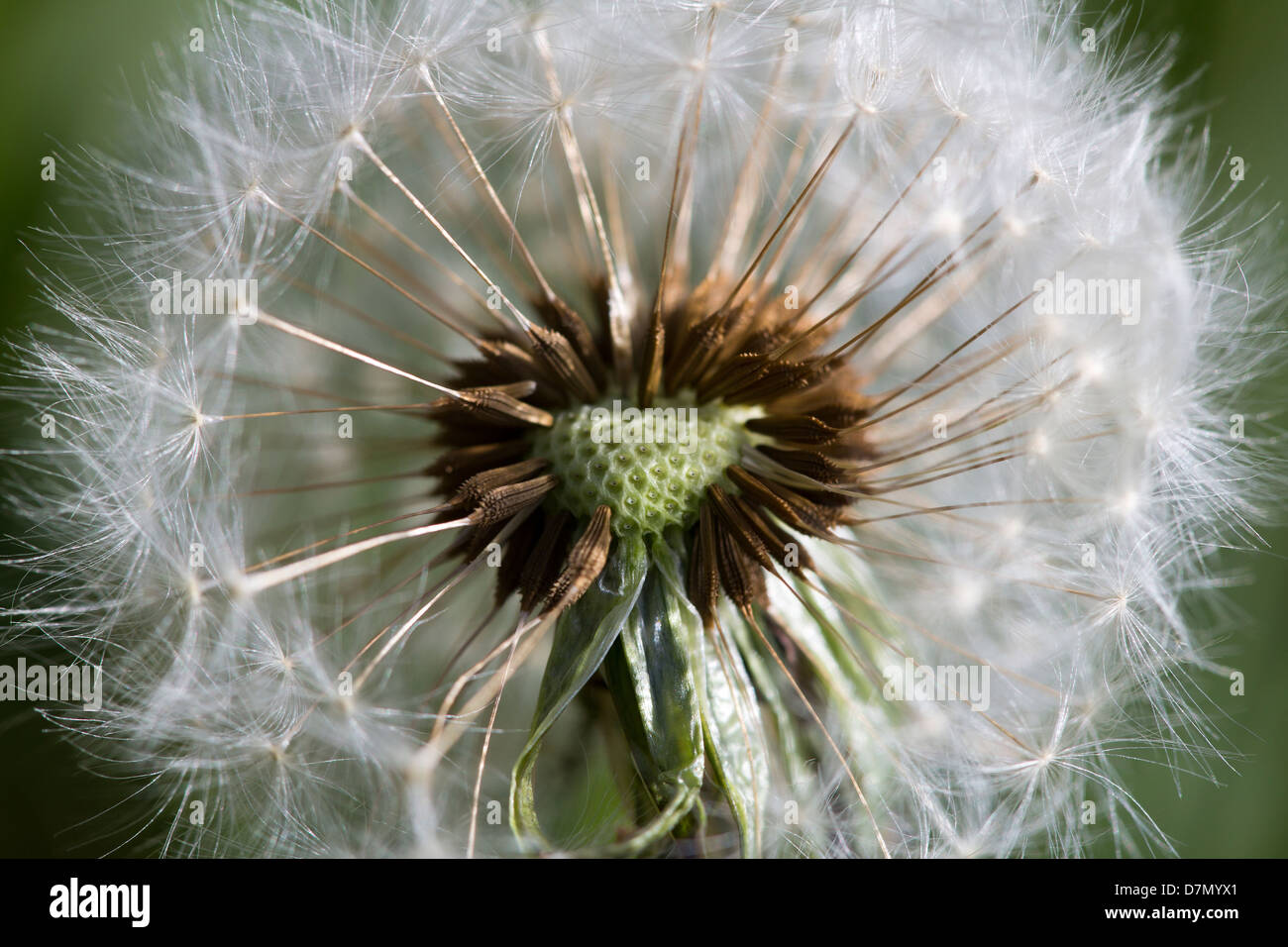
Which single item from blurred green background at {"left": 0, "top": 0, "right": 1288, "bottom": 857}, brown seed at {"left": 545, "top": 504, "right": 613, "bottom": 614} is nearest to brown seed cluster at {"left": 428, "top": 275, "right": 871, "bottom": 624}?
brown seed at {"left": 545, "top": 504, "right": 613, "bottom": 614}

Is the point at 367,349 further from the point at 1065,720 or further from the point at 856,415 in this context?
the point at 1065,720

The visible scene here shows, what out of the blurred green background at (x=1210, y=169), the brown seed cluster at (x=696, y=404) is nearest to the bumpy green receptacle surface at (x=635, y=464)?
the brown seed cluster at (x=696, y=404)

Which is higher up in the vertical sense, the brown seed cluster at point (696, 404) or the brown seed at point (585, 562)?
the brown seed cluster at point (696, 404)

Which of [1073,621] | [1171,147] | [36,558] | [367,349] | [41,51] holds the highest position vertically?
[41,51]

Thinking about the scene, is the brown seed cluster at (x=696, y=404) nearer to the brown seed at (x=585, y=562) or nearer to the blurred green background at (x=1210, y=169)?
the brown seed at (x=585, y=562)
